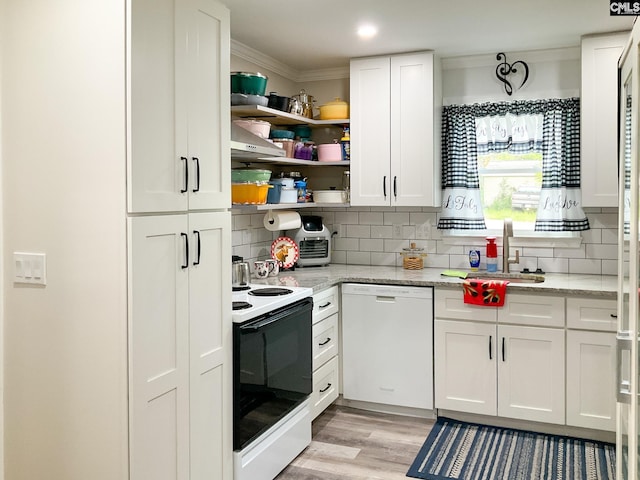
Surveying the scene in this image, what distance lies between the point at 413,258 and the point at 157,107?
2600 millimetres

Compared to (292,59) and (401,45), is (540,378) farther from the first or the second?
(292,59)

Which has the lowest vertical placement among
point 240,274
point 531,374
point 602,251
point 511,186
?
point 531,374

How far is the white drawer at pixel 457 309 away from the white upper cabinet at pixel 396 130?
0.69 m

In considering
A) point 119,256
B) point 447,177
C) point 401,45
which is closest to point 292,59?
point 401,45

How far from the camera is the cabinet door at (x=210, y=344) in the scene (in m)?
2.44

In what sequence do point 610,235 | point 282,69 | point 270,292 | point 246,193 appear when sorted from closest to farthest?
1. point 270,292
2. point 246,193
3. point 610,235
4. point 282,69

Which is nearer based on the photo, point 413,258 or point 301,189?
point 301,189

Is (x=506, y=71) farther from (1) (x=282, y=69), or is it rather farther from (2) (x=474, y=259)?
(1) (x=282, y=69)

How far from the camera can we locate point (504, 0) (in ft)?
10.1

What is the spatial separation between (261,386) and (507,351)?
1.64 meters

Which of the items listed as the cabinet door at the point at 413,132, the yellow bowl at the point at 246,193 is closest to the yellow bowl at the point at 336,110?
the cabinet door at the point at 413,132

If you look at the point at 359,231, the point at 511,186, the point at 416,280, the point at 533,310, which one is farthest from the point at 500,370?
the point at 359,231

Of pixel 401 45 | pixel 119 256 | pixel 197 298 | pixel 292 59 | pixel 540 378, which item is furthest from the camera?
pixel 292 59

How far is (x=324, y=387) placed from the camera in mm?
3857
